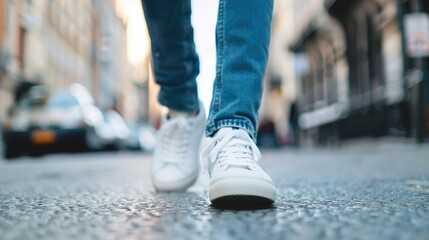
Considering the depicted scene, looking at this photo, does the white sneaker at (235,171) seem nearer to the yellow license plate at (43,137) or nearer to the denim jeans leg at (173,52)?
the denim jeans leg at (173,52)

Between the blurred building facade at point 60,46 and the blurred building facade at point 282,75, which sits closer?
the blurred building facade at point 60,46

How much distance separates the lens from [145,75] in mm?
74062

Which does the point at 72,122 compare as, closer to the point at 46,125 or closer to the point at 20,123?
the point at 46,125

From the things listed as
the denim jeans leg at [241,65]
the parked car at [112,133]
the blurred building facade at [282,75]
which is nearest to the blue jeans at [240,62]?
the denim jeans leg at [241,65]

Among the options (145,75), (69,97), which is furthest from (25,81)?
(145,75)

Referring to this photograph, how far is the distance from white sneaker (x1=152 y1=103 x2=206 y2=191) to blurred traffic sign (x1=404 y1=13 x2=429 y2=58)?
222 inches

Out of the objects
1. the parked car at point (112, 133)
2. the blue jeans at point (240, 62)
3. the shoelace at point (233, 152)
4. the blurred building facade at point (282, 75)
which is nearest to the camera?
the shoelace at point (233, 152)

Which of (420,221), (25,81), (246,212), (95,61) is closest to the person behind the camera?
(420,221)

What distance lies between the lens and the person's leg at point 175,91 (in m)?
1.60

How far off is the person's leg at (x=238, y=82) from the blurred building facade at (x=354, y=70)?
625 cm

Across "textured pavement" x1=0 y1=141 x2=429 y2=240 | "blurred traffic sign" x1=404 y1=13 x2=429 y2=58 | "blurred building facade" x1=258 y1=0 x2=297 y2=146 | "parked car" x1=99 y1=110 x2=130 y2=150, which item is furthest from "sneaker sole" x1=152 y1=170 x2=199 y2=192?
"blurred building facade" x1=258 y1=0 x2=297 y2=146

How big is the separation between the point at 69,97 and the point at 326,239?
31.7 ft

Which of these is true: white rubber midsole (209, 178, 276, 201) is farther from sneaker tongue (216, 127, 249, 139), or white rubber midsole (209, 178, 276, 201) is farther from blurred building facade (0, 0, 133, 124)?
blurred building facade (0, 0, 133, 124)

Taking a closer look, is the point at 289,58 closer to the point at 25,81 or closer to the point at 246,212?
the point at 25,81
